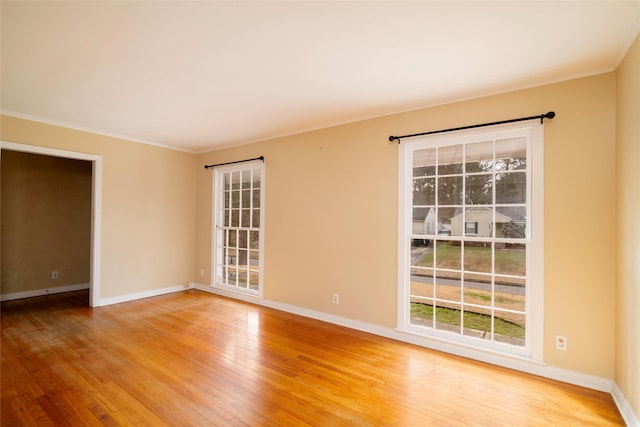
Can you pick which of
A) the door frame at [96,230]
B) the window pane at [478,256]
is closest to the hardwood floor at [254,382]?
the door frame at [96,230]

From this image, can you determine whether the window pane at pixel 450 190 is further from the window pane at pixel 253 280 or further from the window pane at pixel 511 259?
the window pane at pixel 253 280

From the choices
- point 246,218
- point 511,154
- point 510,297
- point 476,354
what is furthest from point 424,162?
point 246,218

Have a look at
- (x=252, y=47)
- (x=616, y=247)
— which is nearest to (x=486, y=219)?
(x=616, y=247)

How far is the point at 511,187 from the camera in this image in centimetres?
289

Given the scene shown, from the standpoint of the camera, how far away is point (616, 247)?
2.39 meters

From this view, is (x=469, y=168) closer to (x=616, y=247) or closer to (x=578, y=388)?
(x=616, y=247)

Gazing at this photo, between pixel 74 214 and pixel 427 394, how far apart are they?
6413 millimetres

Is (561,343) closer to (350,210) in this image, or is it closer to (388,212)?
(388,212)

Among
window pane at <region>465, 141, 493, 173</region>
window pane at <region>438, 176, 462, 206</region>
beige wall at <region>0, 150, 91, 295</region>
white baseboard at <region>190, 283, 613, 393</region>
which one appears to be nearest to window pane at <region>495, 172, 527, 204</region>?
window pane at <region>465, 141, 493, 173</region>

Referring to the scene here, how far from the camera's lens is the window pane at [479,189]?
2998 millimetres

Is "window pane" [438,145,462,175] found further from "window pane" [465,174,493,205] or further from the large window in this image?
"window pane" [465,174,493,205]

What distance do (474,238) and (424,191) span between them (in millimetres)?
713

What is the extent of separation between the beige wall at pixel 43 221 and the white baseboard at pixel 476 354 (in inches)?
165

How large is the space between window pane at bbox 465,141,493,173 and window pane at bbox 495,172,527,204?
0.51 feet
